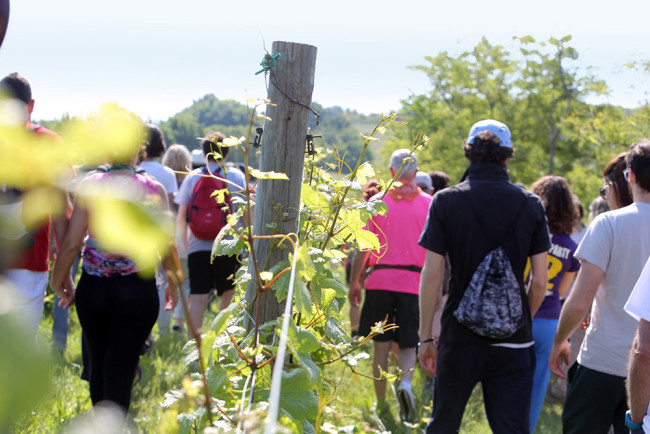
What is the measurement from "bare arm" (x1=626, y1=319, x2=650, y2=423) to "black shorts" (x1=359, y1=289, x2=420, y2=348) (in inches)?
98.5

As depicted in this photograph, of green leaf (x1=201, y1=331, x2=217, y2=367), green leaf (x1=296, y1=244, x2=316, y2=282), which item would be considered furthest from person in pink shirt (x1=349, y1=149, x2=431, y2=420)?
green leaf (x1=201, y1=331, x2=217, y2=367)

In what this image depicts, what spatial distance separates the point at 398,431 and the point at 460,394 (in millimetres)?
1562

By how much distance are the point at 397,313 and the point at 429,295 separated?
61.6 inches

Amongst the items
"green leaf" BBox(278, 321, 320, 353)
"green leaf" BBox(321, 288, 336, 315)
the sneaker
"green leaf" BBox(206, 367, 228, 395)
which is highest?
"green leaf" BBox(278, 321, 320, 353)

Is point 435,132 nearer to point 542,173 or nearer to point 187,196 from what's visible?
point 542,173

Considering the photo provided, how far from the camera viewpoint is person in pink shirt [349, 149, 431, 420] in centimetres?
434

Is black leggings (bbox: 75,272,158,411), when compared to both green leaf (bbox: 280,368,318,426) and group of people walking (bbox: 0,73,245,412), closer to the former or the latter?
group of people walking (bbox: 0,73,245,412)

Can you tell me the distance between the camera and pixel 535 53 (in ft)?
72.7

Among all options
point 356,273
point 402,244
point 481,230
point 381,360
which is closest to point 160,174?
point 356,273

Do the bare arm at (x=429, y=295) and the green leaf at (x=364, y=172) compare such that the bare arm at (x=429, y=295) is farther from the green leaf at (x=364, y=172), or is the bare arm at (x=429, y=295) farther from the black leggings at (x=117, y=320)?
the black leggings at (x=117, y=320)

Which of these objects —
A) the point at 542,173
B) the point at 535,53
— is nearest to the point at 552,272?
the point at 535,53

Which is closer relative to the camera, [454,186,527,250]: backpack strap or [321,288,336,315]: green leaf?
[321,288,336,315]: green leaf

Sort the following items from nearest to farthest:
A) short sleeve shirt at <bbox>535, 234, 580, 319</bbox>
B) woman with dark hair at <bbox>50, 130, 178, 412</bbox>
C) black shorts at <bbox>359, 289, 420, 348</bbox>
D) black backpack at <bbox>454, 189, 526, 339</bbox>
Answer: black backpack at <bbox>454, 189, 526, 339</bbox>
woman with dark hair at <bbox>50, 130, 178, 412</bbox>
short sleeve shirt at <bbox>535, 234, 580, 319</bbox>
black shorts at <bbox>359, 289, 420, 348</bbox>

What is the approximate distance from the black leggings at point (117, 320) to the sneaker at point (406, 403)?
198cm
